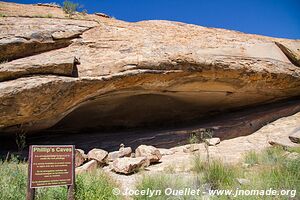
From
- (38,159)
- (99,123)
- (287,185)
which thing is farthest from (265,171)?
(99,123)

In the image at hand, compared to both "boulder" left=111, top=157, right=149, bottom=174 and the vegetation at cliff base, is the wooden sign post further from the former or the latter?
"boulder" left=111, top=157, right=149, bottom=174

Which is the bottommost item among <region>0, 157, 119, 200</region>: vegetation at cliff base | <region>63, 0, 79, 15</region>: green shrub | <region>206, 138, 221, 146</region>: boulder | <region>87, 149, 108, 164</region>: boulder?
<region>0, 157, 119, 200</region>: vegetation at cliff base

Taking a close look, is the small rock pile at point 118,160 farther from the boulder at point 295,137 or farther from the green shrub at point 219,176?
the boulder at point 295,137

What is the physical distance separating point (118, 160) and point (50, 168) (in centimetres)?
296

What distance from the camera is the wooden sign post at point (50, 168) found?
12.7 feet

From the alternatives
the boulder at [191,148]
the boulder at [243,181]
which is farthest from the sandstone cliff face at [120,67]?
the boulder at [243,181]

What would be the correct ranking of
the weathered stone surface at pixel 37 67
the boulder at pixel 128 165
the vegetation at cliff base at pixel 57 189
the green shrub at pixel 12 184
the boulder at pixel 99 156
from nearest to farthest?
1. the green shrub at pixel 12 184
2. the vegetation at cliff base at pixel 57 189
3. the boulder at pixel 128 165
4. the weathered stone surface at pixel 37 67
5. the boulder at pixel 99 156

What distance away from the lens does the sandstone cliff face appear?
7.61 meters

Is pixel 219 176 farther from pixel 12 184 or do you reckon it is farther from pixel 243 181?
pixel 12 184

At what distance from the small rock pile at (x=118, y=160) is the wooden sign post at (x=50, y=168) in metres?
1.94

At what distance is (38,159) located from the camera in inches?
156

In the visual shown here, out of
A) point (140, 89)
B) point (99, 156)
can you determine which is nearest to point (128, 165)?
point (99, 156)

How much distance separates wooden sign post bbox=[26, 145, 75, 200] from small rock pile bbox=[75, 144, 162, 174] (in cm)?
194

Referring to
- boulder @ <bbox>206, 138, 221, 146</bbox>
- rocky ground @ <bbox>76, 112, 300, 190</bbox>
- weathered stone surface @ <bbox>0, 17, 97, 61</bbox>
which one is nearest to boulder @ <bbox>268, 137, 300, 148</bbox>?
rocky ground @ <bbox>76, 112, 300, 190</bbox>
